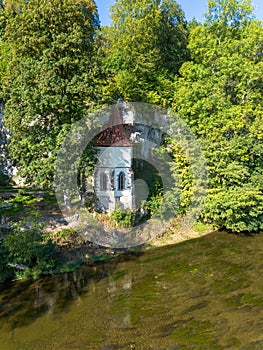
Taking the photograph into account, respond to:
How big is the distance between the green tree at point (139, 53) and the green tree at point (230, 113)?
5009mm

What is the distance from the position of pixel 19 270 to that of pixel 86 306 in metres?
4.77

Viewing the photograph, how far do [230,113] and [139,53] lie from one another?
11.7 m

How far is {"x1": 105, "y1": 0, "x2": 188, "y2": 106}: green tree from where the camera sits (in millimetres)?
29312

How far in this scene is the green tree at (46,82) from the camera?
19750mm

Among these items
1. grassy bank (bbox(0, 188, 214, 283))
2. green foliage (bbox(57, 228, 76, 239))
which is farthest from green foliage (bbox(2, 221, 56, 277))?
green foliage (bbox(57, 228, 76, 239))

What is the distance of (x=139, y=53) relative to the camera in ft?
97.5

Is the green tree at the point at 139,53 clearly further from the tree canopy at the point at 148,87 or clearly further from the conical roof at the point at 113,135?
the conical roof at the point at 113,135

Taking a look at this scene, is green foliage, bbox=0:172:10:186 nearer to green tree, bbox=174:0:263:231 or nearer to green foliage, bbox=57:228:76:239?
green foliage, bbox=57:228:76:239

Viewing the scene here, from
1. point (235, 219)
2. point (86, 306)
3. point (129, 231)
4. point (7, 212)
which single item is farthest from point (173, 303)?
point (7, 212)

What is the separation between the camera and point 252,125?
23.1 m

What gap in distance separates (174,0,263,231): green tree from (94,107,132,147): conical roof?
5350 millimetres

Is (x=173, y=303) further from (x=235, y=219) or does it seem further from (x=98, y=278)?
(x=235, y=219)

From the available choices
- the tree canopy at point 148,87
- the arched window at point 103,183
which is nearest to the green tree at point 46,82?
the tree canopy at point 148,87

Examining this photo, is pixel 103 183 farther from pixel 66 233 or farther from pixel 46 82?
pixel 46 82
